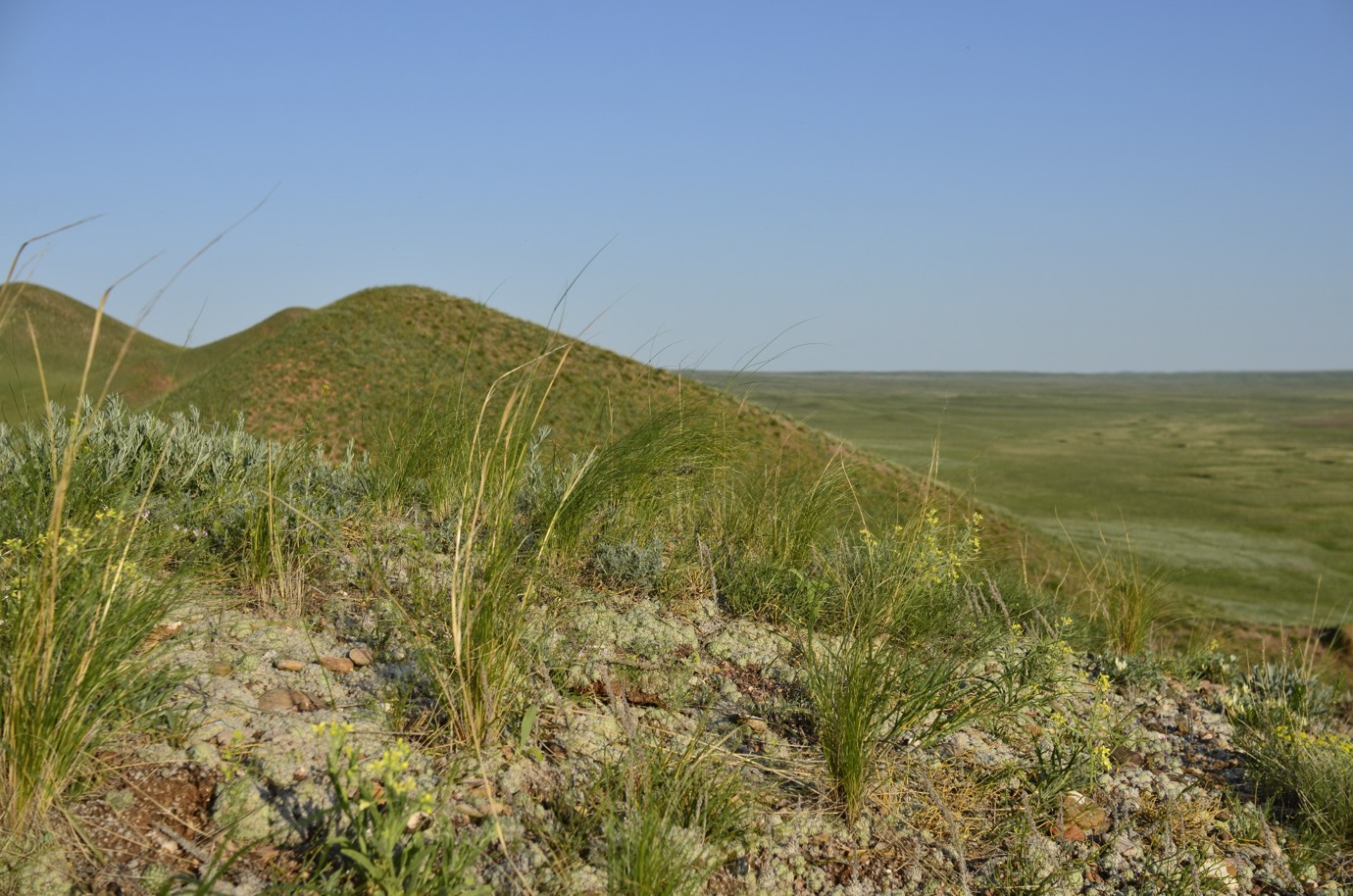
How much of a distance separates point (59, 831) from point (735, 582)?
2.42 meters

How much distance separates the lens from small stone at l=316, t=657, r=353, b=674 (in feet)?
9.21

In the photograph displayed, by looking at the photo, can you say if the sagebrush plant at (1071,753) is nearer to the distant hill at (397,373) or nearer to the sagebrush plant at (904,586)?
the sagebrush plant at (904,586)

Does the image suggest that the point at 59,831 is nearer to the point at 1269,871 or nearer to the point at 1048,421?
the point at 1269,871

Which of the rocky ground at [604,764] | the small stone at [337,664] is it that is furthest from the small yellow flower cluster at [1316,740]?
the small stone at [337,664]

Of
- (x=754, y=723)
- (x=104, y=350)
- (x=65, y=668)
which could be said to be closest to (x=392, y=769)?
(x=65, y=668)

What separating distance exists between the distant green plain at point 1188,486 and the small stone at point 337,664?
1.99 m

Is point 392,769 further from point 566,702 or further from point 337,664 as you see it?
point 337,664

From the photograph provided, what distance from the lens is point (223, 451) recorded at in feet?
13.5

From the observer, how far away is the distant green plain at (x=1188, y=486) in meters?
18.2

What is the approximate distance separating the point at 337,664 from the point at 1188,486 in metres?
40.4

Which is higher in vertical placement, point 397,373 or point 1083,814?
point 397,373

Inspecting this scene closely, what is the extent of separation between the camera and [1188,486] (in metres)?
37.1

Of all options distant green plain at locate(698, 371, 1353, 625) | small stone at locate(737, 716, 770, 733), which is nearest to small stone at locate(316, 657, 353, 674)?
small stone at locate(737, 716, 770, 733)

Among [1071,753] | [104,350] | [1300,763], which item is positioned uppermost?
[104,350]
